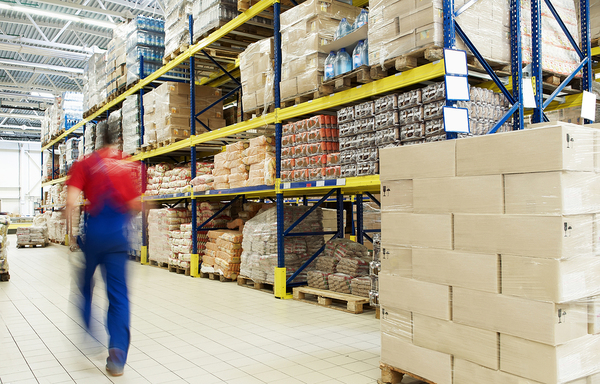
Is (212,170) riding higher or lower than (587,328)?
higher

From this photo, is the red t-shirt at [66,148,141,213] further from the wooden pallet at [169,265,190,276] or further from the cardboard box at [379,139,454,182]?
the wooden pallet at [169,265,190,276]

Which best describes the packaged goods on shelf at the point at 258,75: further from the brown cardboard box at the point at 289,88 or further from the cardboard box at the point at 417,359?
the cardboard box at the point at 417,359

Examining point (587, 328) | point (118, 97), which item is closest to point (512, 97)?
point (587, 328)

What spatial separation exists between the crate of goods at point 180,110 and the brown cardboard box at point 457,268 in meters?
8.11

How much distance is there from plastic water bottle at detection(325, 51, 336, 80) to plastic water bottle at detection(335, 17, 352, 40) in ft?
0.80

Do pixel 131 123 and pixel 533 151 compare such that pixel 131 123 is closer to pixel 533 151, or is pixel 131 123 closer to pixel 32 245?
pixel 32 245

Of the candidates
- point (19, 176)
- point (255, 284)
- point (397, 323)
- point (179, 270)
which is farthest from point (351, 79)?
point (19, 176)

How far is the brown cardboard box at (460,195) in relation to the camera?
3205mm

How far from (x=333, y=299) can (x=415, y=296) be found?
3908mm

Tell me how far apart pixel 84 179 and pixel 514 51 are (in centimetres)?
463

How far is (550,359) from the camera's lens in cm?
282

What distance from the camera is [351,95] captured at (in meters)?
6.30

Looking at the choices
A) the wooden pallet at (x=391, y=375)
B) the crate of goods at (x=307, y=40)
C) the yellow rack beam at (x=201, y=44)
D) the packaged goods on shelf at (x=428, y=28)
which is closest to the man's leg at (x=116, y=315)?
the wooden pallet at (x=391, y=375)

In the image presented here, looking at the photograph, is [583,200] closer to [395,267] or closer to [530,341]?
[530,341]
